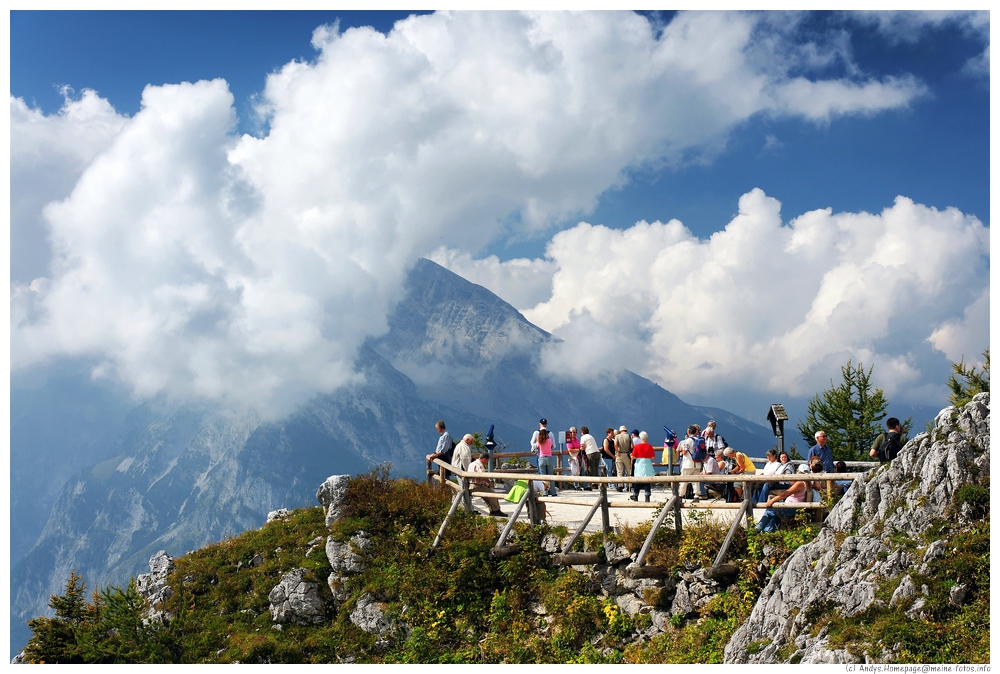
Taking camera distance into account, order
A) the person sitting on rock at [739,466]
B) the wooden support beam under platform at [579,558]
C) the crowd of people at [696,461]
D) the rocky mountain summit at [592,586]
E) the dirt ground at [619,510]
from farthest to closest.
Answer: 1. the person sitting on rock at [739,466]
2. the dirt ground at [619,510]
3. the wooden support beam under platform at [579,558]
4. the crowd of people at [696,461]
5. the rocky mountain summit at [592,586]

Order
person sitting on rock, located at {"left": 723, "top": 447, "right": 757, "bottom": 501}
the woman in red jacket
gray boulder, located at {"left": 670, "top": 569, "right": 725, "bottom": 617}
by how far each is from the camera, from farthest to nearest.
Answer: the woman in red jacket < person sitting on rock, located at {"left": 723, "top": 447, "right": 757, "bottom": 501} < gray boulder, located at {"left": 670, "top": 569, "right": 725, "bottom": 617}

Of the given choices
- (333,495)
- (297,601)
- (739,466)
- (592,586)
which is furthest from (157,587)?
(739,466)

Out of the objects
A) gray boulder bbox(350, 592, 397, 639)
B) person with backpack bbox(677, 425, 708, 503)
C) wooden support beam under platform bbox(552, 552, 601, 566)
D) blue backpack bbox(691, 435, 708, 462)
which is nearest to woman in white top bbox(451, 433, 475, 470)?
gray boulder bbox(350, 592, 397, 639)

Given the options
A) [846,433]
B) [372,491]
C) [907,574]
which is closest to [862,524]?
[907,574]

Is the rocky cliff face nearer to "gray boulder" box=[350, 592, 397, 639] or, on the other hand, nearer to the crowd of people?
the crowd of people

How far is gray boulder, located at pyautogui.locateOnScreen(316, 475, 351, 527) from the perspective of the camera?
20.3 meters

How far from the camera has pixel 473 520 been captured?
1842 centimetres

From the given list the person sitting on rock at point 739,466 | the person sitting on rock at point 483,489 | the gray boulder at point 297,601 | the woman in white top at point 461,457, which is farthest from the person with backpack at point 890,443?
the gray boulder at point 297,601

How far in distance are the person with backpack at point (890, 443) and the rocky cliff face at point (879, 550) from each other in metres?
1.97

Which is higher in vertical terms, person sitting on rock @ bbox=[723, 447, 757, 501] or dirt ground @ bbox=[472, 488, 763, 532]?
person sitting on rock @ bbox=[723, 447, 757, 501]

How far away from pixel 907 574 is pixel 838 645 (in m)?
1.75

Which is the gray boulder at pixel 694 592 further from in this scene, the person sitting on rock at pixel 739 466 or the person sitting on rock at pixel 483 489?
the person sitting on rock at pixel 483 489

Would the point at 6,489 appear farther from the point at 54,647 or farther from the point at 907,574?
the point at 907,574

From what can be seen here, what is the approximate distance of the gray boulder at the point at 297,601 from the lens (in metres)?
17.8
